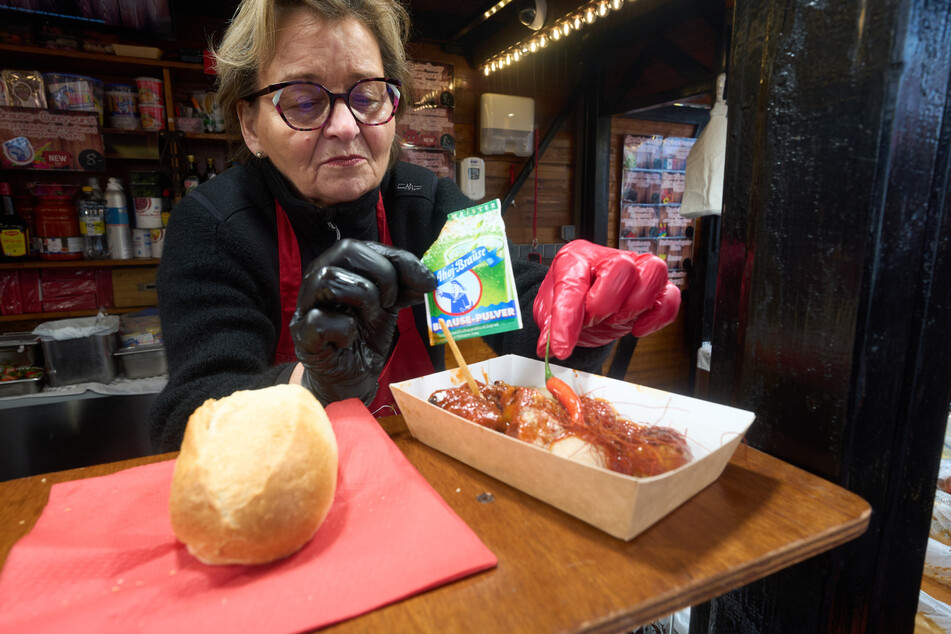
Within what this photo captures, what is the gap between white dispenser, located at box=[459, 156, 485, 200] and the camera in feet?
12.9

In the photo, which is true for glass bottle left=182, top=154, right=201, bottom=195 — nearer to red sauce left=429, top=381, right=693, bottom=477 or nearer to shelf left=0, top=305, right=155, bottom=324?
shelf left=0, top=305, right=155, bottom=324

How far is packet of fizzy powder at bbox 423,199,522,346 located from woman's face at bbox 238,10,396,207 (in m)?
0.47

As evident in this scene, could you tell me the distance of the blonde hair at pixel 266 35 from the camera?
4.08ft

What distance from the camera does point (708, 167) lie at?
3352mm

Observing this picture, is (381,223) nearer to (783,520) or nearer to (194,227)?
(194,227)

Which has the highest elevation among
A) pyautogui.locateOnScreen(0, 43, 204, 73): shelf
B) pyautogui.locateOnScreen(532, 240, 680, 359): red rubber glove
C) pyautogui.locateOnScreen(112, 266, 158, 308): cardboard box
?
pyautogui.locateOnScreen(0, 43, 204, 73): shelf

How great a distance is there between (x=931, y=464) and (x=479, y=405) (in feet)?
2.39

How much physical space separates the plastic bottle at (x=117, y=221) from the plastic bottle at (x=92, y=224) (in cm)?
3

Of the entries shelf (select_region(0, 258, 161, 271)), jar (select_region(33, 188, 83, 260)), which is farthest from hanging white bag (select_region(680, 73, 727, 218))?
jar (select_region(33, 188, 83, 260))

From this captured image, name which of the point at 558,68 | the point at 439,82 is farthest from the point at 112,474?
the point at 558,68

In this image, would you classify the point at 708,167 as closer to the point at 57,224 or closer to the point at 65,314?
the point at 57,224

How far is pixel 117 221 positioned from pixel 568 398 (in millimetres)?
3322

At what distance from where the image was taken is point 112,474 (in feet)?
2.43

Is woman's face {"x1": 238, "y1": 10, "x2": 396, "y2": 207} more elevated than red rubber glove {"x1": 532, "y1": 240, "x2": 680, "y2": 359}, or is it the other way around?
woman's face {"x1": 238, "y1": 10, "x2": 396, "y2": 207}
